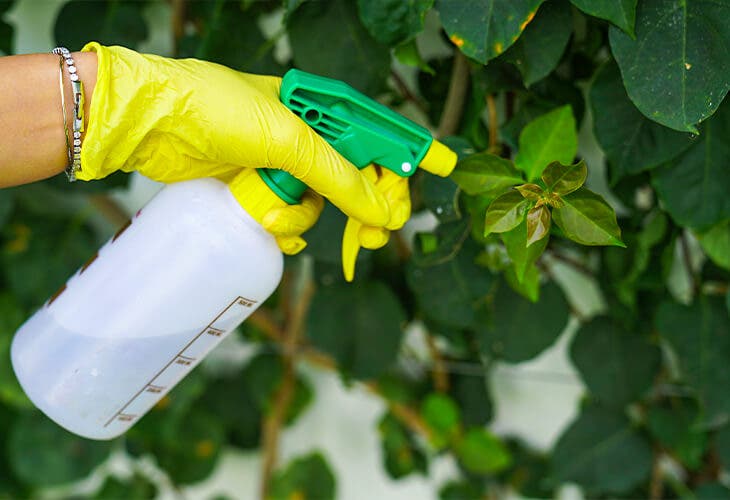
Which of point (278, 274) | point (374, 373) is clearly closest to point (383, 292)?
point (374, 373)

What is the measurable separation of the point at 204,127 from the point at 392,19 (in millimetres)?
171

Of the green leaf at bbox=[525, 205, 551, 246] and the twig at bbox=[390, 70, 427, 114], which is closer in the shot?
the green leaf at bbox=[525, 205, 551, 246]

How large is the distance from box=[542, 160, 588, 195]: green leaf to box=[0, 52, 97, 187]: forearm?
0.98 feet

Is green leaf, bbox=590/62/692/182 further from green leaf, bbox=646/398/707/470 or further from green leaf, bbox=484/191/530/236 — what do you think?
green leaf, bbox=646/398/707/470

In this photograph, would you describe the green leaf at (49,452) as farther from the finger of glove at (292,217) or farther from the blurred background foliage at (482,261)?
the finger of glove at (292,217)

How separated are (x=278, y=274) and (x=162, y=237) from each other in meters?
0.09

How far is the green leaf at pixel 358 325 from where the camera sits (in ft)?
2.86

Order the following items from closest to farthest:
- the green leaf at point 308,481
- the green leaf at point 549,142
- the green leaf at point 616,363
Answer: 1. the green leaf at point 549,142
2. the green leaf at point 616,363
3. the green leaf at point 308,481

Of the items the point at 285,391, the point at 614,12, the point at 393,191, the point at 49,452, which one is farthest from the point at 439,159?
the point at 49,452

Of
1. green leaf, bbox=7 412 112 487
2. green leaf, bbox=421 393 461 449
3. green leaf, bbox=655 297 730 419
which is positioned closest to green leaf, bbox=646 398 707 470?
green leaf, bbox=655 297 730 419

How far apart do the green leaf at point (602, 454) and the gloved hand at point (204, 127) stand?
1.60ft

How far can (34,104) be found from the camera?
0.50m

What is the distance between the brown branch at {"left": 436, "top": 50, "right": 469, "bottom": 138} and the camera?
0.68 meters

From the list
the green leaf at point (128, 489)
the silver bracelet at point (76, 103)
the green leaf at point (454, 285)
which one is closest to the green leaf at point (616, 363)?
the green leaf at point (454, 285)
